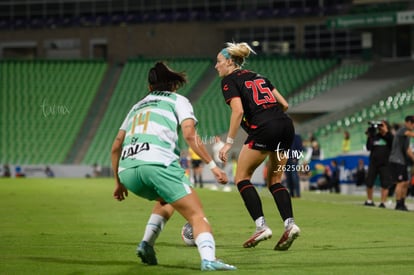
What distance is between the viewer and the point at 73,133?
57500 mm

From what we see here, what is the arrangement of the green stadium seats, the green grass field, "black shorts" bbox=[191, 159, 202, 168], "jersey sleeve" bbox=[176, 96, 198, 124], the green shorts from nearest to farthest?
the green shorts, "jersey sleeve" bbox=[176, 96, 198, 124], the green grass field, "black shorts" bbox=[191, 159, 202, 168], the green stadium seats

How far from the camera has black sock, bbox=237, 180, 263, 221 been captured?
13102 mm

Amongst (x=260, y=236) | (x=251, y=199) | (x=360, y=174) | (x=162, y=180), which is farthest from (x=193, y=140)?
(x=360, y=174)

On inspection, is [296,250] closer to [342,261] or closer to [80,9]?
[342,261]

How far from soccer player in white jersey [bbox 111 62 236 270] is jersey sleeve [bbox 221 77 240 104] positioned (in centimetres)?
240

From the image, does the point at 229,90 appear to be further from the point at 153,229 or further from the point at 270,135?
the point at 153,229

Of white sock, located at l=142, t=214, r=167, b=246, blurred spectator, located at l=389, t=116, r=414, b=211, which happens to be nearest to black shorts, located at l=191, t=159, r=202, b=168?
blurred spectator, located at l=389, t=116, r=414, b=211

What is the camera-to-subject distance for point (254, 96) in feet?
42.9

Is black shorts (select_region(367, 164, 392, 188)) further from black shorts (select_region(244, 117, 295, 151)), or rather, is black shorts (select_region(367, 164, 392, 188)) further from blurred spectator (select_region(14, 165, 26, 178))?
blurred spectator (select_region(14, 165, 26, 178))

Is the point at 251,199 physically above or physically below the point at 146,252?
below

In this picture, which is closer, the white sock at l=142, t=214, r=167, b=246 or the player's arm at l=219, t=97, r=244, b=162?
the white sock at l=142, t=214, r=167, b=246

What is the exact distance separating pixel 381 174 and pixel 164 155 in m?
16.0

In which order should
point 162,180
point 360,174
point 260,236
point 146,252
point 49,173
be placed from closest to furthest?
1. point 162,180
2. point 146,252
3. point 260,236
4. point 360,174
5. point 49,173

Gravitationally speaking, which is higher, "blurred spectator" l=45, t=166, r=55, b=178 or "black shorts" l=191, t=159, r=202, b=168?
"black shorts" l=191, t=159, r=202, b=168
